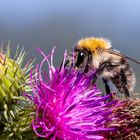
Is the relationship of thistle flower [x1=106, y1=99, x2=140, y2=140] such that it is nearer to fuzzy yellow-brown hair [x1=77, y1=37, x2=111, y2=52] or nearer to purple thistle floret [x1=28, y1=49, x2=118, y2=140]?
purple thistle floret [x1=28, y1=49, x2=118, y2=140]

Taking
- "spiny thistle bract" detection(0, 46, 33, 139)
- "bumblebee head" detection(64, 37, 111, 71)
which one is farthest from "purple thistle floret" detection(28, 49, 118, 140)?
"bumblebee head" detection(64, 37, 111, 71)


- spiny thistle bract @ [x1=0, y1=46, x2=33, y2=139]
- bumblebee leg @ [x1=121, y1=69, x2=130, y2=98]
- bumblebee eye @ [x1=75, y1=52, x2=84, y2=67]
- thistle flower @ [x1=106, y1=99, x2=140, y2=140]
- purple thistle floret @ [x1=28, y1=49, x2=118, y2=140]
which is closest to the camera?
spiny thistle bract @ [x1=0, y1=46, x2=33, y2=139]

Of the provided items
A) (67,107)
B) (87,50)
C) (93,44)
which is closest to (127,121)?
(67,107)

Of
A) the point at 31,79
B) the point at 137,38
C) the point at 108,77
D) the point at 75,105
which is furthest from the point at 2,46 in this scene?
the point at 137,38

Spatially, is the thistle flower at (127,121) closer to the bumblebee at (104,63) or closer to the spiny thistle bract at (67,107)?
the spiny thistle bract at (67,107)

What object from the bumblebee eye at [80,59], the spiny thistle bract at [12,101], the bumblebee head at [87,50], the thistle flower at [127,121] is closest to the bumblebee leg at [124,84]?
the bumblebee head at [87,50]

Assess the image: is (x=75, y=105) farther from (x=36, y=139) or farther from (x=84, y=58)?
(x=84, y=58)
